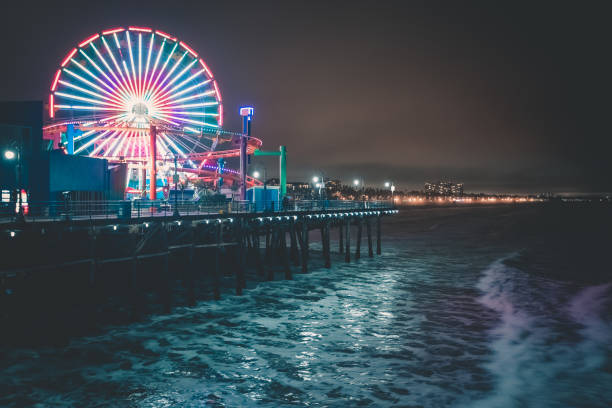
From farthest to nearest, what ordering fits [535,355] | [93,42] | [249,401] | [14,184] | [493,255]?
1. [493,255]
2. [93,42]
3. [14,184]
4. [535,355]
5. [249,401]

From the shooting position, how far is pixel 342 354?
55.3ft

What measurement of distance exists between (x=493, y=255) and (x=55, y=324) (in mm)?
46486

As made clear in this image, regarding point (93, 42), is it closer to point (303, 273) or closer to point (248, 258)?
point (248, 258)

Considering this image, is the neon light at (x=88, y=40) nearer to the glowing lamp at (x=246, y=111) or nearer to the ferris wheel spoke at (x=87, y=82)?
the ferris wheel spoke at (x=87, y=82)

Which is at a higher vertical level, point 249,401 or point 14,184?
point 14,184

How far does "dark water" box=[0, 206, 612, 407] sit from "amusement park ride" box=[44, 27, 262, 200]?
936 inches

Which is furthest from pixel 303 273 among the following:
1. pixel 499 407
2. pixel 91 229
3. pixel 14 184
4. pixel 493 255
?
pixel 493 255

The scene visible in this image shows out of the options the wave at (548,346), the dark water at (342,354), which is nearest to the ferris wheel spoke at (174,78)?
the dark water at (342,354)

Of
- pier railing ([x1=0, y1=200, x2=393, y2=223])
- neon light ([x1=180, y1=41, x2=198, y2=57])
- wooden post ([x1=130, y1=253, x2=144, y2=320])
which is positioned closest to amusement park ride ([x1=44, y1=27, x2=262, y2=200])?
neon light ([x1=180, y1=41, x2=198, y2=57])

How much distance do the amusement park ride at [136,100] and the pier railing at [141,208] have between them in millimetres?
9582

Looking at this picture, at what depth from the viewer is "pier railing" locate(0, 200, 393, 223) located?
2123 cm

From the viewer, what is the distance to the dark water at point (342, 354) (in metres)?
13.5

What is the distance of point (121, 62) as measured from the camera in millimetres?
45625

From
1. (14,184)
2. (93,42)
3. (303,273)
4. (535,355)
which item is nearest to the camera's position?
(535,355)
